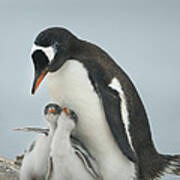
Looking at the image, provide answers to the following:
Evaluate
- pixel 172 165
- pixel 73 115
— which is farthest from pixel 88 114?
pixel 172 165

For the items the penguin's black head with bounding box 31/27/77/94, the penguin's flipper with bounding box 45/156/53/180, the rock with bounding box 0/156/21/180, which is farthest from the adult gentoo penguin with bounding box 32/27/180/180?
the rock with bounding box 0/156/21/180

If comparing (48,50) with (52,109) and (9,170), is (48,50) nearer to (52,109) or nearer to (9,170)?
(52,109)

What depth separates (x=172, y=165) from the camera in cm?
308

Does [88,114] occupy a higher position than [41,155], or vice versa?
[88,114]

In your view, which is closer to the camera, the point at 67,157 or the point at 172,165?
the point at 67,157

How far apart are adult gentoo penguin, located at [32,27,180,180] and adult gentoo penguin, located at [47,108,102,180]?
0.08m

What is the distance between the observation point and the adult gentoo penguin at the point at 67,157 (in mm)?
2693

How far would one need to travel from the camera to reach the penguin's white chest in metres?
2.74

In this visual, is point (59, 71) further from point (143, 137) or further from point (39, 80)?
point (143, 137)

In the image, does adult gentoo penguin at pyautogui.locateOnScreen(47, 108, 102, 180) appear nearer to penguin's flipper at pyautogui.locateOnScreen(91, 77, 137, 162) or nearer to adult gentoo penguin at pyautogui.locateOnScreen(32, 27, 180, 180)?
adult gentoo penguin at pyautogui.locateOnScreen(32, 27, 180, 180)

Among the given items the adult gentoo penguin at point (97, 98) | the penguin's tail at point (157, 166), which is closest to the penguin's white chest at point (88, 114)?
the adult gentoo penguin at point (97, 98)

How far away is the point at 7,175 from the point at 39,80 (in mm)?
955

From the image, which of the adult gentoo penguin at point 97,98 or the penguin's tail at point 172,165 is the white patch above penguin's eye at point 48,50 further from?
the penguin's tail at point 172,165

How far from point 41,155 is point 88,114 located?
1.14 feet
